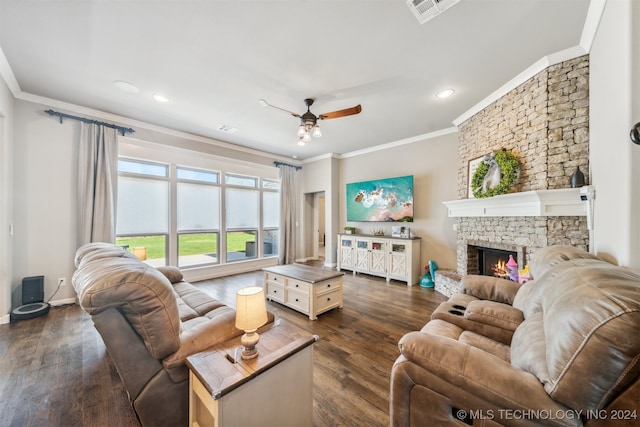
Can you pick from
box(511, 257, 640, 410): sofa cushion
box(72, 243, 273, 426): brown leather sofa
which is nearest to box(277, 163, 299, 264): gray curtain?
box(72, 243, 273, 426): brown leather sofa

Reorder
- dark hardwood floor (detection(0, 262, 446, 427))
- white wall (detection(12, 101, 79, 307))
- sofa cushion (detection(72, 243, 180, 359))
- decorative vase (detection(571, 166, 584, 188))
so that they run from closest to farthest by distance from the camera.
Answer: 1. sofa cushion (detection(72, 243, 180, 359))
2. dark hardwood floor (detection(0, 262, 446, 427))
3. decorative vase (detection(571, 166, 584, 188))
4. white wall (detection(12, 101, 79, 307))

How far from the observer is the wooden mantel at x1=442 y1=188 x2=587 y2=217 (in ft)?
7.64

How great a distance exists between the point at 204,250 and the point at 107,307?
4.13m

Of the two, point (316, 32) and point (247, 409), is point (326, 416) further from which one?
point (316, 32)

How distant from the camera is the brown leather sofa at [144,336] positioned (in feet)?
3.54

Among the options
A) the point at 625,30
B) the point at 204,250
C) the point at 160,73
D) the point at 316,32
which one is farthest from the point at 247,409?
the point at 204,250

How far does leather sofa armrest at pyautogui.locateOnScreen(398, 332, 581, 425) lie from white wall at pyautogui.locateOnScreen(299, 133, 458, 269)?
12.2 ft

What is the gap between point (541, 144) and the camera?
260cm

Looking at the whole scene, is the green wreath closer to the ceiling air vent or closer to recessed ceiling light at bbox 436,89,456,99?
recessed ceiling light at bbox 436,89,456,99

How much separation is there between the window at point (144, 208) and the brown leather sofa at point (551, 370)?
14.5 ft

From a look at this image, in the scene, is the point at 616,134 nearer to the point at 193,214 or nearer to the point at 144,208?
the point at 193,214

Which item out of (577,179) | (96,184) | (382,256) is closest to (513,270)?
(577,179)

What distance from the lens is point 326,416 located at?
1519mm

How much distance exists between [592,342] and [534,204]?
2.44m
